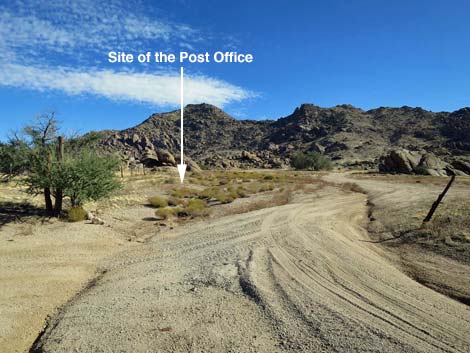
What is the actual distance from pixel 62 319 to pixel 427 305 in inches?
297

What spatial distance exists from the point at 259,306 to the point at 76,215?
11.1 meters

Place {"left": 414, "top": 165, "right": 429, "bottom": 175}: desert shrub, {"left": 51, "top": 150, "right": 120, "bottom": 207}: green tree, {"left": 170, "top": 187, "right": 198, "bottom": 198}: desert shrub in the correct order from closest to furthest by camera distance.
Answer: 1. {"left": 51, "top": 150, "right": 120, "bottom": 207}: green tree
2. {"left": 170, "top": 187, "right": 198, "bottom": 198}: desert shrub
3. {"left": 414, "top": 165, "right": 429, "bottom": 175}: desert shrub

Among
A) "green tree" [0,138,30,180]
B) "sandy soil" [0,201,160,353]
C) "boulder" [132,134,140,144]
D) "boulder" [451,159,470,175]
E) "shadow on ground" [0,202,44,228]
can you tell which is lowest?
"sandy soil" [0,201,160,353]

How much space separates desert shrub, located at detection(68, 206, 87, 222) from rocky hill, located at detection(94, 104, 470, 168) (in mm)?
85617

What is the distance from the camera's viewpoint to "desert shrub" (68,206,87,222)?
16.0 m

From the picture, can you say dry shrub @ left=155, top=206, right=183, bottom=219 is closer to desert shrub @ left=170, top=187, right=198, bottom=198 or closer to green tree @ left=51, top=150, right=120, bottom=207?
green tree @ left=51, top=150, right=120, bottom=207

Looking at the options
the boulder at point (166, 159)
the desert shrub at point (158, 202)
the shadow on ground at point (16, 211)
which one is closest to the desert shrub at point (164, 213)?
the desert shrub at point (158, 202)

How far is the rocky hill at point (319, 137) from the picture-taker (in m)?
119

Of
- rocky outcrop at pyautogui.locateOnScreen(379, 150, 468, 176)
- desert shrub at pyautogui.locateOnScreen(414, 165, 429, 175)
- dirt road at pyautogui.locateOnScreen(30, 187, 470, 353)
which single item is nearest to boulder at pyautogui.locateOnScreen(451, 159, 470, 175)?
rocky outcrop at pyautogui.locateOnScreen(379, 150, 468, 176)

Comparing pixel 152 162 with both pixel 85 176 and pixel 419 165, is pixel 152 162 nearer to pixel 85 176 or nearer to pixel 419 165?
pixel 419 165

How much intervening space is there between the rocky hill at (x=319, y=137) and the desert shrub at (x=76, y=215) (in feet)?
281

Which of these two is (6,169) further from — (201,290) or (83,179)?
Result: (201,290)

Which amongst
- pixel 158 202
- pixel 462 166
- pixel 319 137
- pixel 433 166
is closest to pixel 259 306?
pixel 158 202

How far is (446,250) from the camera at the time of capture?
1173cm
